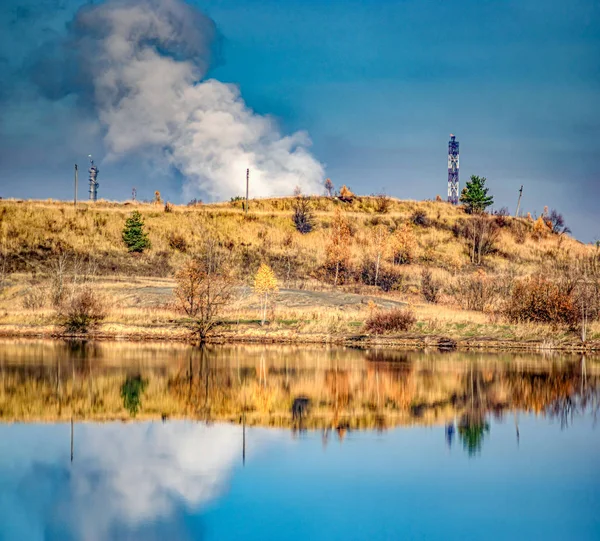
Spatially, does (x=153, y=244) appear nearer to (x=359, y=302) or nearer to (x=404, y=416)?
(x=359, y=302)

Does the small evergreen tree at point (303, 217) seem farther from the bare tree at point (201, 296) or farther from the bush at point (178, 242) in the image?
the bare tree at point (201, 296)

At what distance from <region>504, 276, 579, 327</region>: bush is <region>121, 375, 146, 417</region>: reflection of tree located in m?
24.4

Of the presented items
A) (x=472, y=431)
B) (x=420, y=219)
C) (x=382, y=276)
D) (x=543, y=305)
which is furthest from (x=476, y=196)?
(x=472, y=431)

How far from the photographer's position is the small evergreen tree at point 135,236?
79875mm

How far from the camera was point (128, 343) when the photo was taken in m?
42.2

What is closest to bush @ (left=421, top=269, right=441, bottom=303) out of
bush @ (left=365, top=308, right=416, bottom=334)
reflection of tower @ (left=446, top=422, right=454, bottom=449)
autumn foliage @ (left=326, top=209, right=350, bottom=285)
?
autumn foliage @ (left=326, top=209, right=350, bottom=285)

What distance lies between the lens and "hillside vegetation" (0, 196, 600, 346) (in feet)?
168

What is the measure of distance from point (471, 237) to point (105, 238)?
40831 mm

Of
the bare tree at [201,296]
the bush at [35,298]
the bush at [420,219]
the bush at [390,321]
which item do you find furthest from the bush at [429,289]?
the bush at [420,219]

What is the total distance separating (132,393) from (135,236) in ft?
180

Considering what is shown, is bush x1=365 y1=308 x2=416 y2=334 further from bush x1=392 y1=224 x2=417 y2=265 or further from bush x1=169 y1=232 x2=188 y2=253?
bush x1=169 y1=232 x2=188 y2=253

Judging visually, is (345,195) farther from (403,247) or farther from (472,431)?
(472,431)

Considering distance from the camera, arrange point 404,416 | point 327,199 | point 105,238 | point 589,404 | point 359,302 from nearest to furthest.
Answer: point 404,416, point 589,404, point 359,302, point 105,238, point 327,199

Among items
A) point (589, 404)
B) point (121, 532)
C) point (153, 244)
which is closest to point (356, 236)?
point (153, 244)
